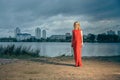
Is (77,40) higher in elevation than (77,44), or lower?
higher

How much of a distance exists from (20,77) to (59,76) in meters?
1.46

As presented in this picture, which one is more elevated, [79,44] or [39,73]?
[79,44]

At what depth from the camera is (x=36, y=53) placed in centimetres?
2712

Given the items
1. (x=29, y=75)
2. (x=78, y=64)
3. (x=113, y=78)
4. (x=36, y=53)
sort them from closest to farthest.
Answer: (x=113, y=78) → (x=29, y=75) → (x=78, y=64) → (x=36, y=53)

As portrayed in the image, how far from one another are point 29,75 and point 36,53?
15.6m

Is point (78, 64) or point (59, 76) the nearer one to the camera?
point (59, 76)

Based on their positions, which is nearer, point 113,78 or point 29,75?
point 113,78

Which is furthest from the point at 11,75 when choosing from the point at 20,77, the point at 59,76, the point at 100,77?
the point at 100,77

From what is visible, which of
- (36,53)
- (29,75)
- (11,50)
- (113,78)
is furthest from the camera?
(36,53)

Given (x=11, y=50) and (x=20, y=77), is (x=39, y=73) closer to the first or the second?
(x=20, y=77)

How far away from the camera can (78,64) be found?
47.6ft

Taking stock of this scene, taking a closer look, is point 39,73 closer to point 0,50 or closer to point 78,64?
point 78,64

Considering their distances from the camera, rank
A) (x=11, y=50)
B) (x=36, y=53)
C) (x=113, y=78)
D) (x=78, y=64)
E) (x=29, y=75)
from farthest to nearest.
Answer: (x=36, y=53)
(x=11, y=50)
(x=78, y=64)
(x=29, y=75)
(x=113, y=78)

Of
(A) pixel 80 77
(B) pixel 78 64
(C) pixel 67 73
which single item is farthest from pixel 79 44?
(A) pixel 80 77
